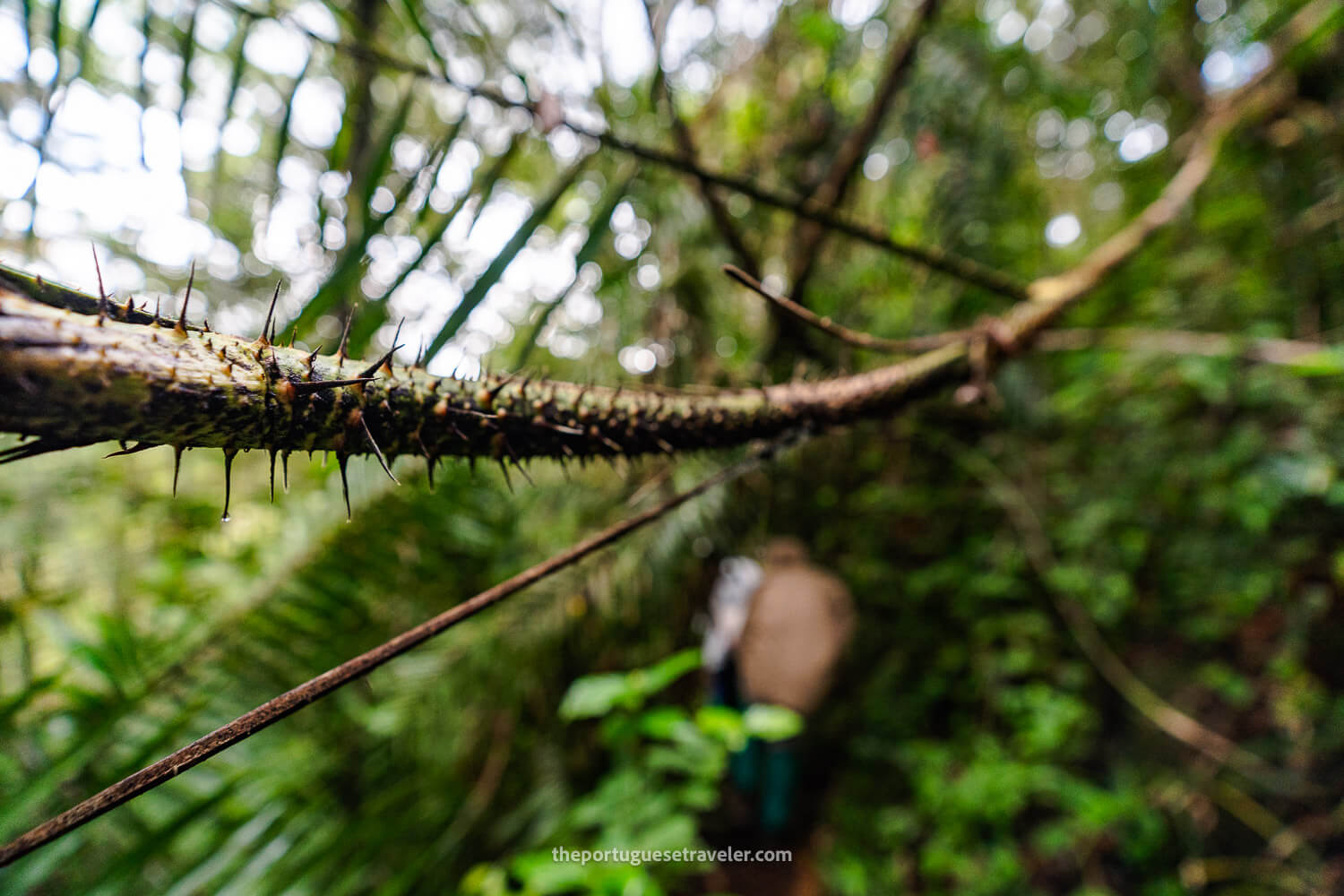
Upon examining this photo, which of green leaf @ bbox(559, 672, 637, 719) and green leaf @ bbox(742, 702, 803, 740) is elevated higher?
green leaf @ bbox(559, 672, 637, 719)

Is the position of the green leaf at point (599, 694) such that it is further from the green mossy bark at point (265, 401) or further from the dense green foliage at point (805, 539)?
the green mossy bark at point (265, 401)

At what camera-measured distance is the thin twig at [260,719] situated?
188mm

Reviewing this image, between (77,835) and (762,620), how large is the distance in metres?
1.16

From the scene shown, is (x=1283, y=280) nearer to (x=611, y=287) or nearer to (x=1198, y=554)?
(x=1198, y=554)

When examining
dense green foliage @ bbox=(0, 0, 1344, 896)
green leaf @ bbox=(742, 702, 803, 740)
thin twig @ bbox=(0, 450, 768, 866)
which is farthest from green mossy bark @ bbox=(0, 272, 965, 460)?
green leaf @ bbox=(742, 702, 803, 740)

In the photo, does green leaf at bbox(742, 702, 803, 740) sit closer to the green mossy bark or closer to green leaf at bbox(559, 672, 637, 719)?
green leaf at bbox(559, 672, 637, 719)

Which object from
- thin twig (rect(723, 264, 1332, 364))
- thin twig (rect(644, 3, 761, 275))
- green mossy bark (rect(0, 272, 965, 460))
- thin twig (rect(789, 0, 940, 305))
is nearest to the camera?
green mossy bark (rect(0, 272, 965, 460))

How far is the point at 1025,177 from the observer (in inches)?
69.1

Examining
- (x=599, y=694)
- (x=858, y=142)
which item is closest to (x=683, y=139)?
(x=858, y=142)

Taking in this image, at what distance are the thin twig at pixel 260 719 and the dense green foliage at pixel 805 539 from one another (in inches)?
12.1

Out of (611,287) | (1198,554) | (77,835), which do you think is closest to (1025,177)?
(1198,554)

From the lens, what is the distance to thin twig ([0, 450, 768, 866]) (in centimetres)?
19

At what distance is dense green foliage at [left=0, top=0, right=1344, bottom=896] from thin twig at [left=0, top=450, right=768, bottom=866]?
309 mm

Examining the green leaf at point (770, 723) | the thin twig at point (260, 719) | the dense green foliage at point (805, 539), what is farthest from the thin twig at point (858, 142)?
the thin twig at point (260, 719)
